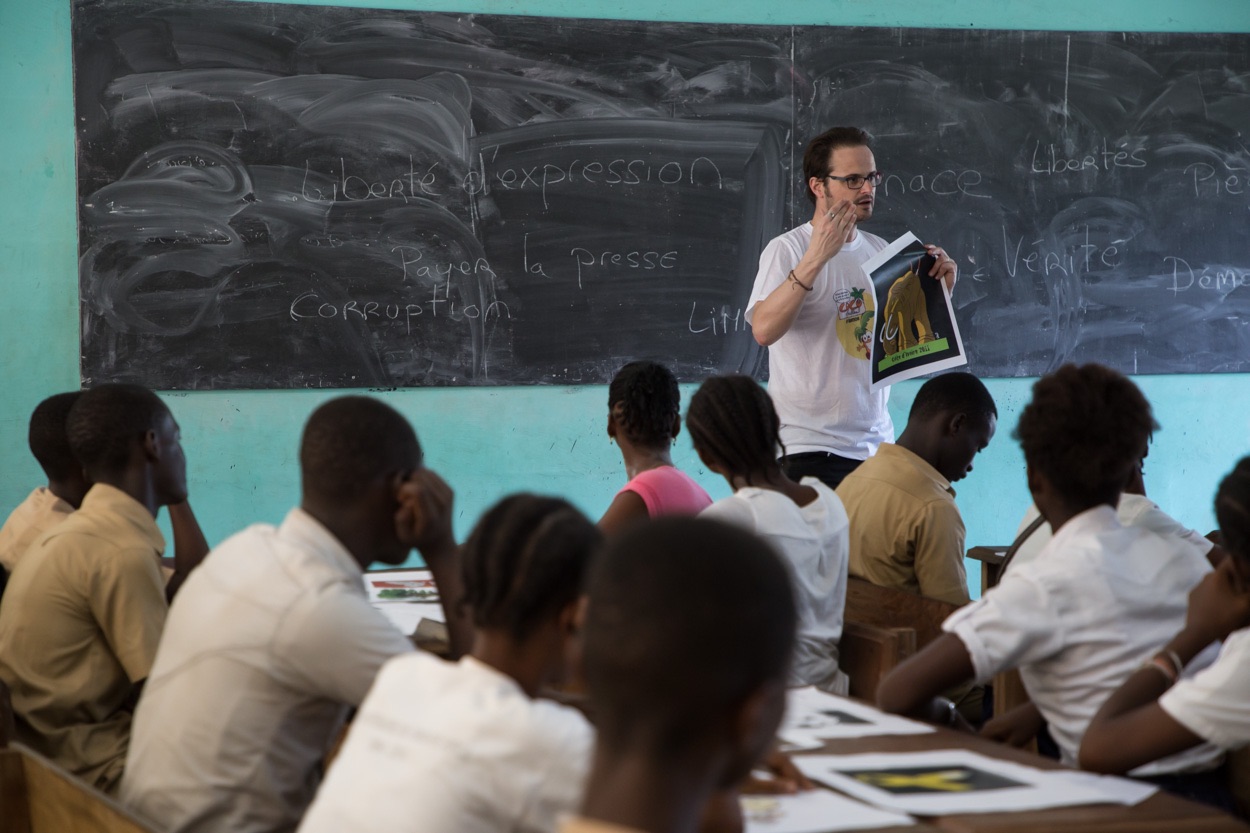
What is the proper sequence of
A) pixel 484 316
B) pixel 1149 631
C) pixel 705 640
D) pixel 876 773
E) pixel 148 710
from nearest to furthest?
pixel 705 640 → pixel 876 773 → pixel 148 710 → pixel 1149 631 → pixel 484 316

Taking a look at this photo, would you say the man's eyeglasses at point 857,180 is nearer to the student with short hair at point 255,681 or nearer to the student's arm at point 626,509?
the student's arm at point 626,509

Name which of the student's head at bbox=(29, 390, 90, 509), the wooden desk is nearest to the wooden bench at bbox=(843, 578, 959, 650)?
the wooden desk

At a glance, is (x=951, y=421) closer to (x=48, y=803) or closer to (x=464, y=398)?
(x=464, y=398)

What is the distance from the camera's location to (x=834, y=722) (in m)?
1.91

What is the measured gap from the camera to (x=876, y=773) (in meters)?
1.64

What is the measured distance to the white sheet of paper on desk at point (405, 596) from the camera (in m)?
2.70

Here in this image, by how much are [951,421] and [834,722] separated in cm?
161

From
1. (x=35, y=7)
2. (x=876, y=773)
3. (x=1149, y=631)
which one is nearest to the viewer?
(x=876, y=773)

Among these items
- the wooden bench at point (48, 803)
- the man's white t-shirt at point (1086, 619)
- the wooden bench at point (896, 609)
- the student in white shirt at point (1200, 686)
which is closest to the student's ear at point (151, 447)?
the wooden bench at point (48, 803)

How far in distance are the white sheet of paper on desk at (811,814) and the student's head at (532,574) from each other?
11.8 inches

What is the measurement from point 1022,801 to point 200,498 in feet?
12.5

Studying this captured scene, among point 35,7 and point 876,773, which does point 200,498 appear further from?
point 876,773

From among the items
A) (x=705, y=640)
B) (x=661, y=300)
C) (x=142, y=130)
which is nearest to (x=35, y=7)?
(x=142, y=130)

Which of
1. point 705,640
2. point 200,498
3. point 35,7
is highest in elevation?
point 35,7
